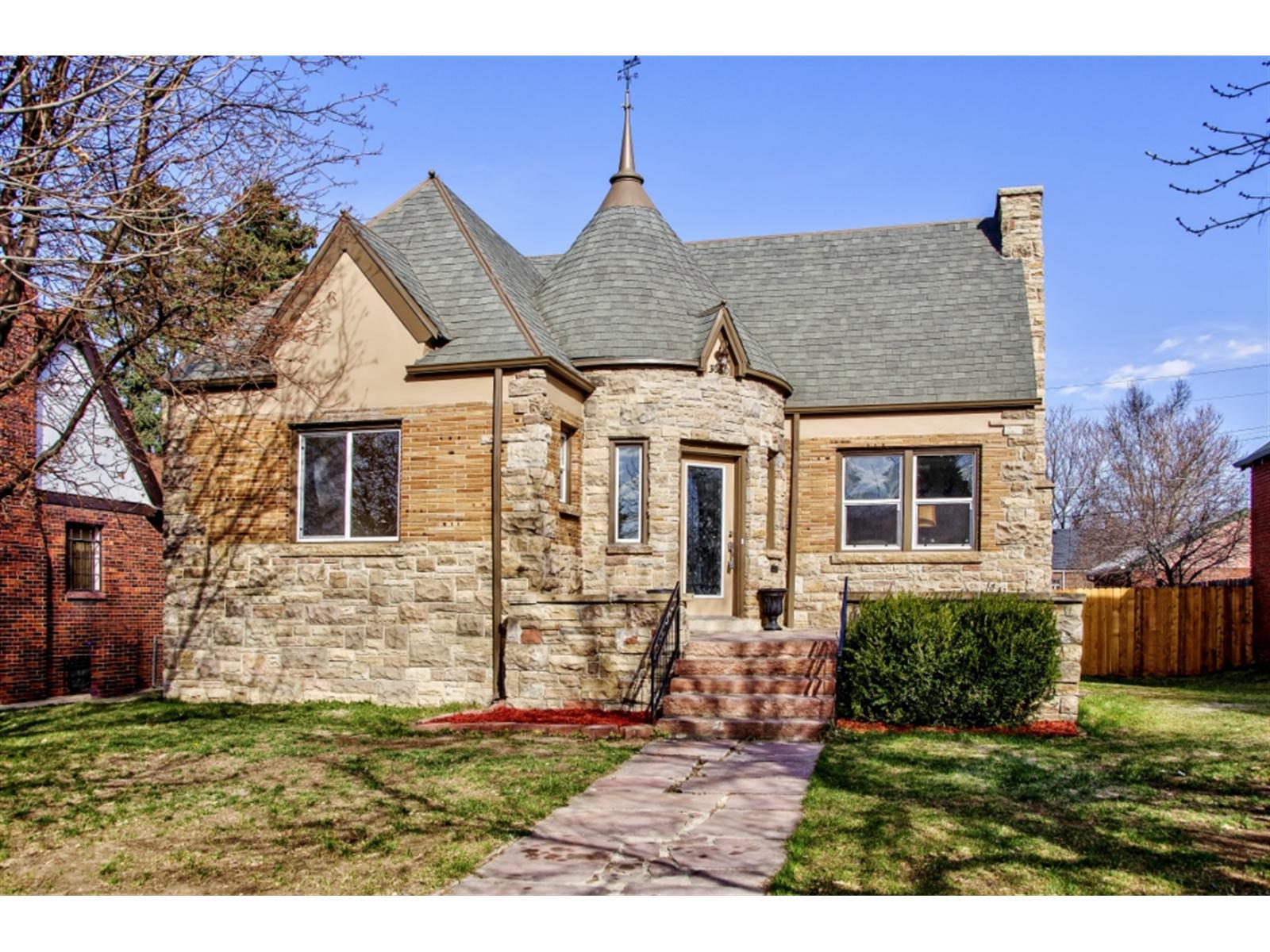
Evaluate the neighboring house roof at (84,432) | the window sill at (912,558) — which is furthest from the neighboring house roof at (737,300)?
the window sill at (912,558)

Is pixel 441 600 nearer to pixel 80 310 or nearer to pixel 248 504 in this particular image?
pixel 248 504

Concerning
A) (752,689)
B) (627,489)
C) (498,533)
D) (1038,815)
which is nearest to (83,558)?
(498,533)

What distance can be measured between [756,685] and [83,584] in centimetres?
1659

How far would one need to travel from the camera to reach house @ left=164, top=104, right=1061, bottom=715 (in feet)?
43.2

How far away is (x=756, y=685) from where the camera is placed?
38.0 feet

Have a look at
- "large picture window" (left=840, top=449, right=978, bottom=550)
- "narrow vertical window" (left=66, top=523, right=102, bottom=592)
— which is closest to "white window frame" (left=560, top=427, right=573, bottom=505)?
"large picture window" (left=840, top=449, right=978, bottom=550)

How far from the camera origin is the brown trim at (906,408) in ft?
51.8

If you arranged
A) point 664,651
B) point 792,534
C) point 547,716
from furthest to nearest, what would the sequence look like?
point 792,534 → point 664,651 → point 547,716

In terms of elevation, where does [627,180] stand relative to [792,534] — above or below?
above

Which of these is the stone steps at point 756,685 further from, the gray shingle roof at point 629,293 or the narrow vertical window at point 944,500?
the narrow vertical window at point 944,500

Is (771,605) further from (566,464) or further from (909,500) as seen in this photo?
(909,500)

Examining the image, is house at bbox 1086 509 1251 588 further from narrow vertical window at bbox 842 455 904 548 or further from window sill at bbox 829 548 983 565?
narrow vertical window at bbox 842 455 904 548

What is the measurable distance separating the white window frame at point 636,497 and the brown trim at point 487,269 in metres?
2.20

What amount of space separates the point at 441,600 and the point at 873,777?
645cm
